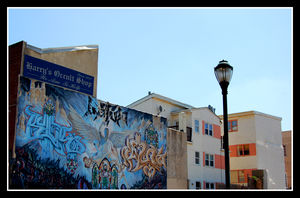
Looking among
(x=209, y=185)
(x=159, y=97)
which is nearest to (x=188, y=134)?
(x=159, y=97)

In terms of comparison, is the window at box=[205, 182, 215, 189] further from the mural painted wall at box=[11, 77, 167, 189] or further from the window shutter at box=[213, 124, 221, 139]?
the mural painted wall at box=[11, 77, 167, 189]

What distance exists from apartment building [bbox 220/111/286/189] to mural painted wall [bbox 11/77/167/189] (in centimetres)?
1500

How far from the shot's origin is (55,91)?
21.9 m

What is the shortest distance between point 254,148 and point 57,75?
2528cm

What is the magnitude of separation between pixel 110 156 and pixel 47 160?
502 cm

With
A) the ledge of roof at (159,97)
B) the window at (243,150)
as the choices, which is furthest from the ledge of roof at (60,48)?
the window at (243,150)

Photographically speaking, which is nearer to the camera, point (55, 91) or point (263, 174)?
point (55, 91)

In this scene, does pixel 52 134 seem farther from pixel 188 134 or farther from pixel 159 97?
pixel 159 97

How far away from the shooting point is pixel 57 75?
23.2 m

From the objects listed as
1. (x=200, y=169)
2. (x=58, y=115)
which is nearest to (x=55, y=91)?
(x=58, y=115)

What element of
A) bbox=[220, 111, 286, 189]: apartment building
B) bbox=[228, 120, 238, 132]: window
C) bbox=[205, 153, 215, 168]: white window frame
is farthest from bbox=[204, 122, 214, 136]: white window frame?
bbox=[228, 120, 238, 132]: window

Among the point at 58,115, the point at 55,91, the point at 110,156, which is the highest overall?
the point at 55,91
